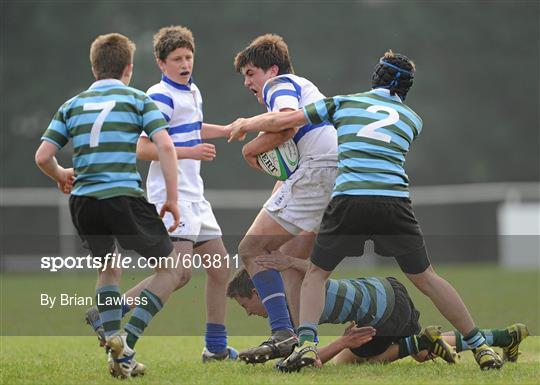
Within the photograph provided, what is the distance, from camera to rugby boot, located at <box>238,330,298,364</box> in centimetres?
532

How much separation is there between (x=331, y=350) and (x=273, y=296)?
0.41m

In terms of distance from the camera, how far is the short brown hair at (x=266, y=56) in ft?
18.8

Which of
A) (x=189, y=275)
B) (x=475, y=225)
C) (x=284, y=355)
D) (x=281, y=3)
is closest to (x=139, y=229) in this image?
(x=189, y=275)

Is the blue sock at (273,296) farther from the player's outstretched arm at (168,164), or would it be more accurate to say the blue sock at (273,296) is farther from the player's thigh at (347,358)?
the player's outstretched arm at (168,164)

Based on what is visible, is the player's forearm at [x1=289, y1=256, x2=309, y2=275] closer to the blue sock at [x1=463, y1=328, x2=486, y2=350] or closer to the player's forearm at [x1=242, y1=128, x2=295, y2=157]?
the player's forearm at [x1=242, y1=128, x2=295, y2=157]

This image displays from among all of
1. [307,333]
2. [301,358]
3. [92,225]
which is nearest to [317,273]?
[307,333]

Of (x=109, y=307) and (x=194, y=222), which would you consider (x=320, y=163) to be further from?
(x=109, y=307)

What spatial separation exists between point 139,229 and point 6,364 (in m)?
1.29

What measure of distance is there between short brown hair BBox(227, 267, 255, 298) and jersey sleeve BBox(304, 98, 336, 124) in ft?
3.62

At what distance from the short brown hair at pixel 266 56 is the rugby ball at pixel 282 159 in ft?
1.41

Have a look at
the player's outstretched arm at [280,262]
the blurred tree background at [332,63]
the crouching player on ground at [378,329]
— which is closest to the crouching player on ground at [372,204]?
the crouching player on ground at [378,329]

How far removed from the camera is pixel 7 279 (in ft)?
50.3

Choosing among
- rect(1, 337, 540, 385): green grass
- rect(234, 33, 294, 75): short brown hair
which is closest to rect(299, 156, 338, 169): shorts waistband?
rect(234, 33, 294, 75): short brown hair

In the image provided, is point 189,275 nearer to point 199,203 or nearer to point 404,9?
point 199,203
